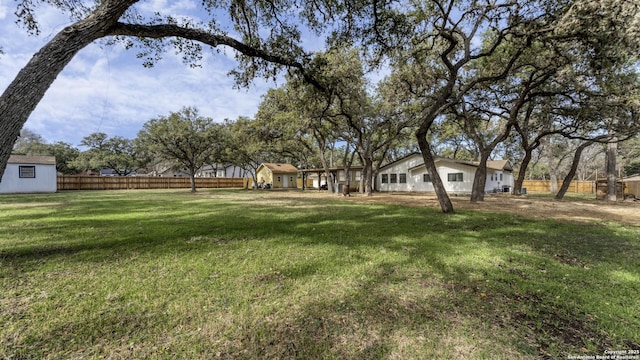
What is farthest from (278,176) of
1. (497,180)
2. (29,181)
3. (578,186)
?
(578,186)

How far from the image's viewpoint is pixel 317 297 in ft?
9.55

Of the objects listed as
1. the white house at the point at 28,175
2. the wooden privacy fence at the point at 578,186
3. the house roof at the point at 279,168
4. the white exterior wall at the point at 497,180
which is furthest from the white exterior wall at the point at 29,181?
the wooden privacy fence at the point at 578,186

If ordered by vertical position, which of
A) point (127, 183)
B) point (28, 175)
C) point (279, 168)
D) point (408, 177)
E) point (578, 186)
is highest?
point (279, 168)

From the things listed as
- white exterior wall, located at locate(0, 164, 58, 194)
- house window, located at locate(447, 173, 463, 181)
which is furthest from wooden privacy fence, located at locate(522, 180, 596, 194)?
white exterior wall, located at locate(0, 164, 58, 194)

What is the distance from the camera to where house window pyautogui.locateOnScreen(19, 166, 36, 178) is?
2088cm

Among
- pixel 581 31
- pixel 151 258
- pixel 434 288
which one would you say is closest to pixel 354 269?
pixel 434 288

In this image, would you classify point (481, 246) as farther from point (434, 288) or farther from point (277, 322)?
point (277, 322)

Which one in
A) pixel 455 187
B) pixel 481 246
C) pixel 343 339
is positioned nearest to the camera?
pixel 343 339

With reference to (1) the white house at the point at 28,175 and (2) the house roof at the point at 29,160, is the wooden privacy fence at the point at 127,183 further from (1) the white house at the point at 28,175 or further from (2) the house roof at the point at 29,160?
(2) the house roof at the point at 29,160

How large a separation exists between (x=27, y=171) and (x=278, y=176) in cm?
2288

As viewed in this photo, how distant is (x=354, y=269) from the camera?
377cm

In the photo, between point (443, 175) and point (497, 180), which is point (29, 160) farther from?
point (497, 180)

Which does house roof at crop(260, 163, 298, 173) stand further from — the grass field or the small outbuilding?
the grass field

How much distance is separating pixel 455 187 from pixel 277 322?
79.2 feet
